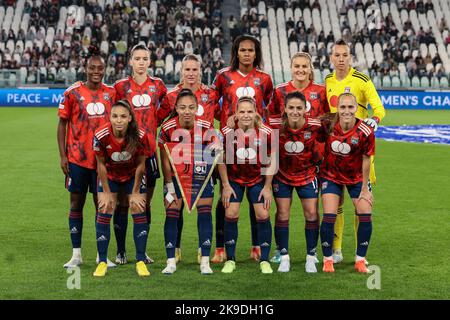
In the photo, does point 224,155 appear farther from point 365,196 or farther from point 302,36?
point 302,36

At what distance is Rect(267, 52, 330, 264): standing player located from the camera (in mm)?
7266

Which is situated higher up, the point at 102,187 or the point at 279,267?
the point at 102,187

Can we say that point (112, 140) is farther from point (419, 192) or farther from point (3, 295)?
point (419, 192)

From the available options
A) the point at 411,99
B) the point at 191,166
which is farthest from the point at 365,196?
the point at 411,99

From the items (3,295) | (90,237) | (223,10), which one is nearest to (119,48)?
(223,10)

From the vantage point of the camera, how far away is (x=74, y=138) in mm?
7270

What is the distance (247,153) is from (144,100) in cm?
109

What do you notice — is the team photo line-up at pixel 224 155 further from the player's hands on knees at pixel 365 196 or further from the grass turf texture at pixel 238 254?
the grass turf texture at pixel 238 254

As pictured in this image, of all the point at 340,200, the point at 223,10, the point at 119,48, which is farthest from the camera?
the point at 223,10

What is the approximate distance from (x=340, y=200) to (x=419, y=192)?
4.51 meters

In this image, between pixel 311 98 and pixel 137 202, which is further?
pixel 311 98

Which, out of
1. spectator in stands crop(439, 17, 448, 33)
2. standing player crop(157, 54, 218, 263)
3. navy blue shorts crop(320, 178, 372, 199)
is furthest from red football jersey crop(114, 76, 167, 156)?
spectator in stands crop(439, 17, 448, 33)

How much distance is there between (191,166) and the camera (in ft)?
23.4

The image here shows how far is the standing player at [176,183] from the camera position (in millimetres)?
6992
